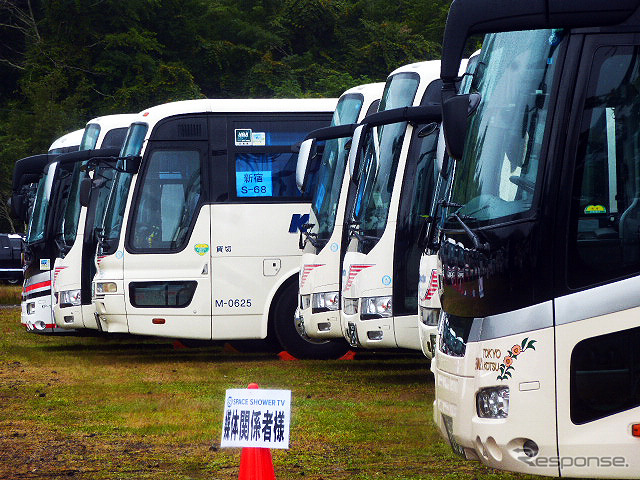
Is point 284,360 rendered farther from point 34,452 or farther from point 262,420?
point 262,420

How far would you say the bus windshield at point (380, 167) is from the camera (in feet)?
48.0

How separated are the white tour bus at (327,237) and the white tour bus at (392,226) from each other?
→ 3.03 feet

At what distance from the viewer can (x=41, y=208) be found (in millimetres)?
21922

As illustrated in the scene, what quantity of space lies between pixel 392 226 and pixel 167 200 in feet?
16.0

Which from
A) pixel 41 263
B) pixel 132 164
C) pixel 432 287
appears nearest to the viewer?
pixel 432 287

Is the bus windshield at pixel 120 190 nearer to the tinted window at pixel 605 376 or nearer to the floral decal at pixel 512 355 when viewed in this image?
the floral decal at pixel 512 355

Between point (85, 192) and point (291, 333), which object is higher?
point (85, 192)

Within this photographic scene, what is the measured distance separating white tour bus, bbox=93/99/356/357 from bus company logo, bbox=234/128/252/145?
14 mm

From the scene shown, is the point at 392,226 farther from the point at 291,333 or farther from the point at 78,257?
the point at 78,257

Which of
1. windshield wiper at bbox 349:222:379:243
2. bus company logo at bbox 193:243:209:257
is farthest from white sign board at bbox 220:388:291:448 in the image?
bus company logo at bbox 193:243:209:257

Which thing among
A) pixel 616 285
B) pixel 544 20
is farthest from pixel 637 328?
pixel 544 20

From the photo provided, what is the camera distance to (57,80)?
159ft

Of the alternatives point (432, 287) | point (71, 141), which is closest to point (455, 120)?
point (432, 287)

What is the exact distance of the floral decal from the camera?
714 cm
